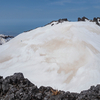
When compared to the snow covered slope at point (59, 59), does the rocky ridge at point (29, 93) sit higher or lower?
lower

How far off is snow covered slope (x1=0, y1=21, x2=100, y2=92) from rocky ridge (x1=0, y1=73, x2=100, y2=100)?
5309mm

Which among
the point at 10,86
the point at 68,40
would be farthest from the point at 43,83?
the point at 68,40

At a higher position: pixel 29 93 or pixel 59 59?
pixel 59 59

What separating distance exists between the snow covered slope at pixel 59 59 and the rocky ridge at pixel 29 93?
531 cm

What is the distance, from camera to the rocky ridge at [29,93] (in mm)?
6802

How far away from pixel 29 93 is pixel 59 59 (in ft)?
30.4

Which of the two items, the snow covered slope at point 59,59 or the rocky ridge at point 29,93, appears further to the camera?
the snow covered slope at point 59,59

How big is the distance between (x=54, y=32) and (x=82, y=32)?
4431 mm

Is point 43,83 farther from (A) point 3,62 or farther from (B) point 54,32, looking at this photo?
(B) point 54,32

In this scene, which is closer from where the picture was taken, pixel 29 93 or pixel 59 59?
pixel 29 93

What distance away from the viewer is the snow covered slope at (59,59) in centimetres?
1381

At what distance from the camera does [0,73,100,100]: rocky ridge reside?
22.3 ft

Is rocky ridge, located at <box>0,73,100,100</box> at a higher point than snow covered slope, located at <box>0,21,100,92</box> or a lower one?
lower

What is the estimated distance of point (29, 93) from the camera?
7316mm
